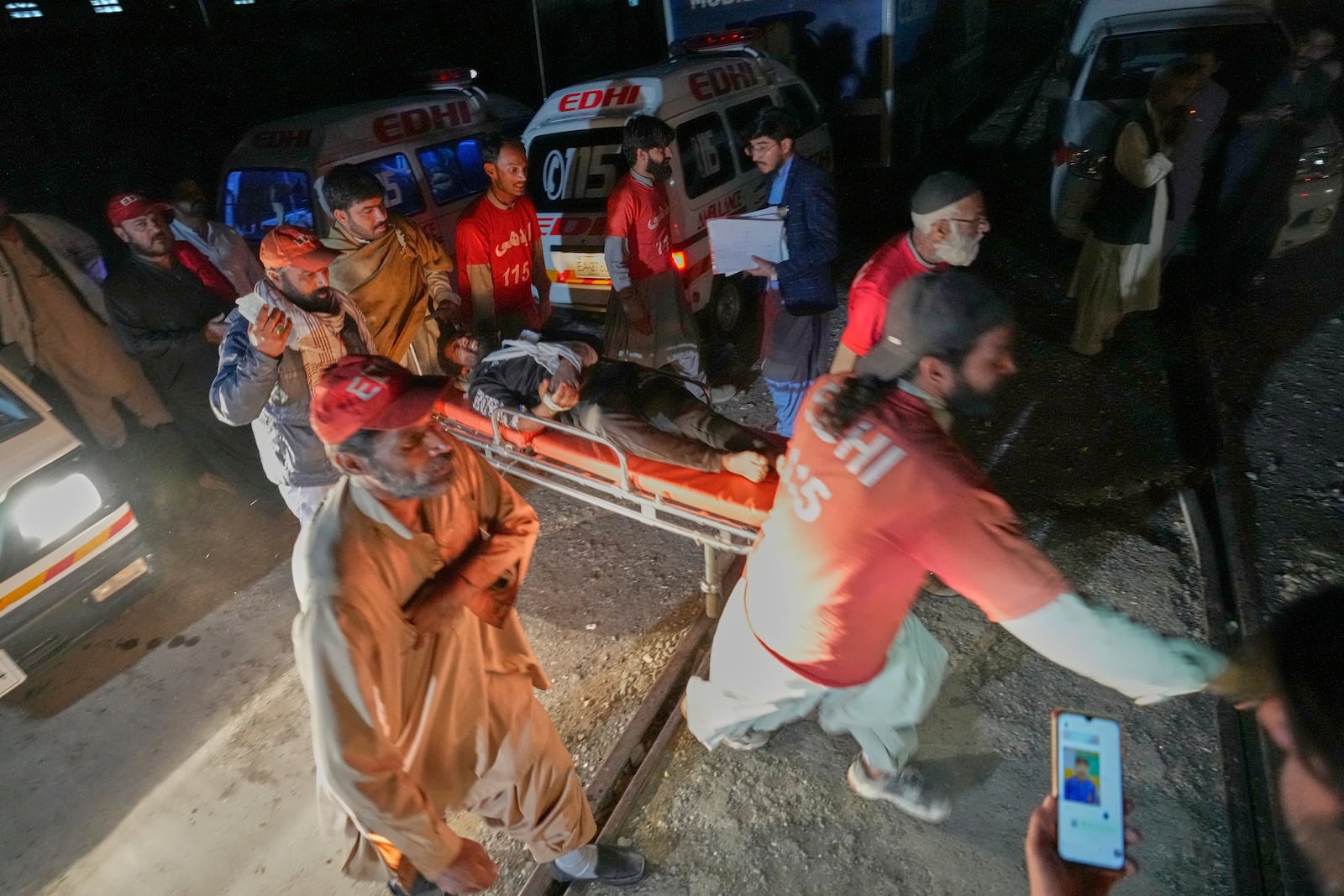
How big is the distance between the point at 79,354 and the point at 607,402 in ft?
11.0

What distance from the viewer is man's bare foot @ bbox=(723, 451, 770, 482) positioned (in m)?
2.87

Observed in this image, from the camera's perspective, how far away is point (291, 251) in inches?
111

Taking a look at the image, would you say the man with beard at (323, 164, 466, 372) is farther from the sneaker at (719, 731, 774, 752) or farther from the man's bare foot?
the sneaker at (719, 731, 774, 752)

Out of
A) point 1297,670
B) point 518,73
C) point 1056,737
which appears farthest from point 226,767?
point 518,73

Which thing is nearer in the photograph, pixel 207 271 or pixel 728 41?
pixel 207 271

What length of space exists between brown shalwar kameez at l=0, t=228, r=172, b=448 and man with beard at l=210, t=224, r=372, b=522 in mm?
2020

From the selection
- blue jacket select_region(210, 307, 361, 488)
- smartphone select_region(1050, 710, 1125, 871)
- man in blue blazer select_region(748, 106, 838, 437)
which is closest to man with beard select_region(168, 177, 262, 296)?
blue jacket select_region(210, 307, 361, 488)

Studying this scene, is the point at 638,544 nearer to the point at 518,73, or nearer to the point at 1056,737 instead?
the point at 1056,737

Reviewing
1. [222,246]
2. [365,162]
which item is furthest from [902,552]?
[365,162]

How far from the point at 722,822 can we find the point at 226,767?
2090mm

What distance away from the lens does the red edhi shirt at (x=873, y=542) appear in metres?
1.57

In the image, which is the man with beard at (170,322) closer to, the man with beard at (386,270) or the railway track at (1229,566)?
the man with beard at (386,270)

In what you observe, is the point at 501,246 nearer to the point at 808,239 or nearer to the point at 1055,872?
the point at 808,239

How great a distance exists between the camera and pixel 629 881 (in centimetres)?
241
